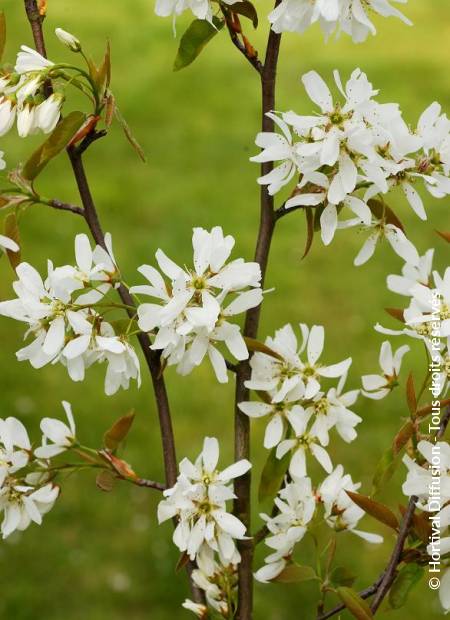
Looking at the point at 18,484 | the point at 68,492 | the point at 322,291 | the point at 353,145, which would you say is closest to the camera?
the point at 353,145

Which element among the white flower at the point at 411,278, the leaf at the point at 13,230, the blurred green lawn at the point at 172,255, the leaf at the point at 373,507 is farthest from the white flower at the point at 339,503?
the blurred green lawn at the point at 172,255

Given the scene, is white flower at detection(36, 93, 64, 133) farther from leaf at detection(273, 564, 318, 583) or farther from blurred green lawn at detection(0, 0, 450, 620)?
blurred green lawn at detection(0, 0, 450, 620)

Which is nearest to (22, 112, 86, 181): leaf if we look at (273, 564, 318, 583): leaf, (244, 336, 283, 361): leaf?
(244, 336, 283, 361): leaf

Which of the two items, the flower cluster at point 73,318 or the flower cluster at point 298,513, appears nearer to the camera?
the flower cluster at point 73,318

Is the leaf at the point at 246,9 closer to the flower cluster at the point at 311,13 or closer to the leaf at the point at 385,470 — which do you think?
the flower cluster at the point at 311,13

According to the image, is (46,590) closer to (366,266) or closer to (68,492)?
(68,492)

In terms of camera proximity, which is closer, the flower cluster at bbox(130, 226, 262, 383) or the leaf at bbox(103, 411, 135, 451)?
the flower cluster at bbox(130, 226, 262, 383)

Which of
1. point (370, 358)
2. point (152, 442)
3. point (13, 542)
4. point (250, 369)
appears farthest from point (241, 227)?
point (250, 369)
